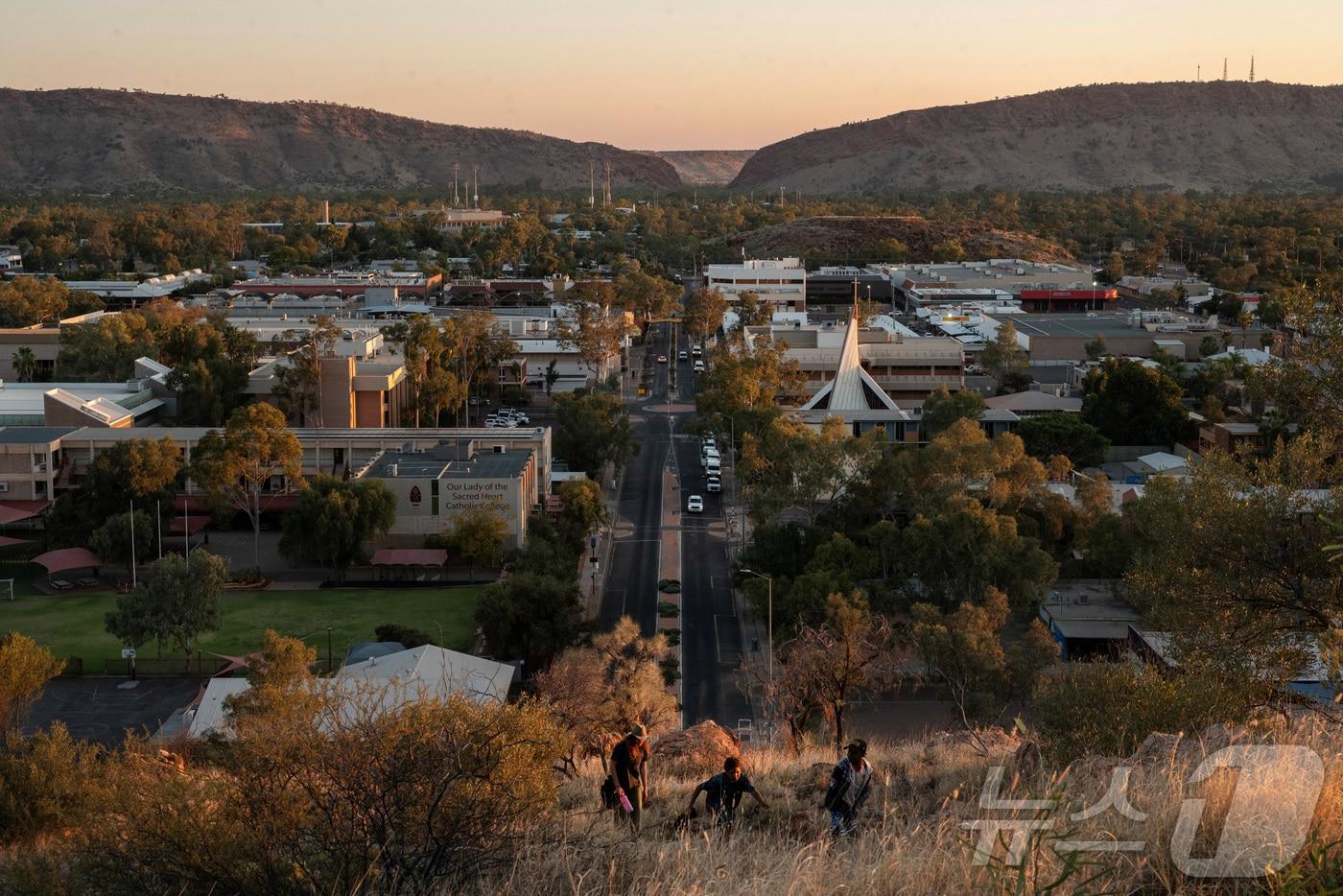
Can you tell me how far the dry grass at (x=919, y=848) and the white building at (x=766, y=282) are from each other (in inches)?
2883

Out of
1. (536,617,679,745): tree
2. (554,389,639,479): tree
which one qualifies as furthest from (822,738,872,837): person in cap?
(554,389,639,479): tree

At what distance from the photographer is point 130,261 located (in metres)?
97.8

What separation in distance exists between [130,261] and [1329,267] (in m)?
78.5

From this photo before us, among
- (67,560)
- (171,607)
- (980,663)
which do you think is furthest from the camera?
(67,560)

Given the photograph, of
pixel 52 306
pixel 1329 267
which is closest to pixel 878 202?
pixel 1329 267

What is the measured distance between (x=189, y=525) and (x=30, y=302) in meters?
37.0

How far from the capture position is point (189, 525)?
34.3 meters

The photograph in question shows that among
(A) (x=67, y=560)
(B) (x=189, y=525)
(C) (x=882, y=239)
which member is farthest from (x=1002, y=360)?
(C) (x=882, y=239)

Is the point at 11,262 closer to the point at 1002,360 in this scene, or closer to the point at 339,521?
the point at 1002,360

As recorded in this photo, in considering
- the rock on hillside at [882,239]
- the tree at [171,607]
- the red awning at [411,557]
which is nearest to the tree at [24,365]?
the red awning at [411,557]

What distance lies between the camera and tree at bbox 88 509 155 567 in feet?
99.6

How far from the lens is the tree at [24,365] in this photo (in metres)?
52.7

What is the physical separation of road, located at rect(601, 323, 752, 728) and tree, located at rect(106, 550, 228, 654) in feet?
24.1

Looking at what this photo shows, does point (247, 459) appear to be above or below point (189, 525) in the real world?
above
